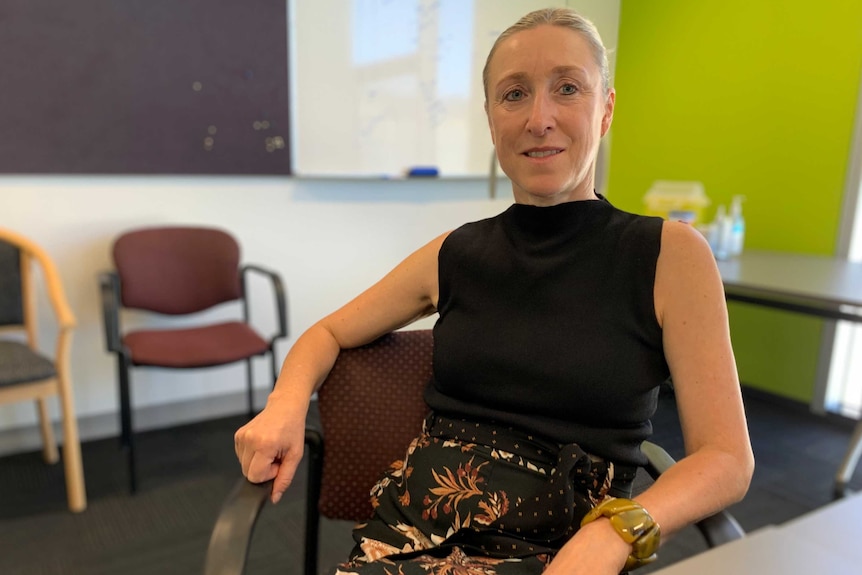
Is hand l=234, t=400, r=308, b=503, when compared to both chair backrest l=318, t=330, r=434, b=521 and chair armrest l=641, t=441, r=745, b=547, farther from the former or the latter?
chair armrest l=641, t=441, r=745, b=547

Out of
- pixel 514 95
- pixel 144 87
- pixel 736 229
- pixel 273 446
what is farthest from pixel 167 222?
pixel 736 229

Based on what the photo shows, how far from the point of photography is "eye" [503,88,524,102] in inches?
31.5

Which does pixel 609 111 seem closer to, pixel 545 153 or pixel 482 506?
pixel 545 153

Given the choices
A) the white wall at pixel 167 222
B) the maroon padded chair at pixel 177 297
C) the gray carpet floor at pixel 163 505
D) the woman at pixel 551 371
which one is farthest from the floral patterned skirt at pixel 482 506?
the maroon padded chair at pixel 177 297

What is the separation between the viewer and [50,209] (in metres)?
2.20

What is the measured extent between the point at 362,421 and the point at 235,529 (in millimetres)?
282

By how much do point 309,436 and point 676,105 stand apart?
800mm

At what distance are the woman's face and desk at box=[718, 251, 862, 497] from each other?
0.90 meters

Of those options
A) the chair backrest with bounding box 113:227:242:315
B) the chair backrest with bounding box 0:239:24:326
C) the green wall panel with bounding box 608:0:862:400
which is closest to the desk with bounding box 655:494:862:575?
the green wall panel with bounding box 608:0:862:400

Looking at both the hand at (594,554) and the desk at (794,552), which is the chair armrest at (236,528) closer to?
the hand at (594,554)

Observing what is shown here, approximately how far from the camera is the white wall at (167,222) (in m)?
2.15

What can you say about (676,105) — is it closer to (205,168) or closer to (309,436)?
(309,436)

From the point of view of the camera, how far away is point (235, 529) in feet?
2.50

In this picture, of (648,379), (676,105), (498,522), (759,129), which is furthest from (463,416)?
(759,129)
